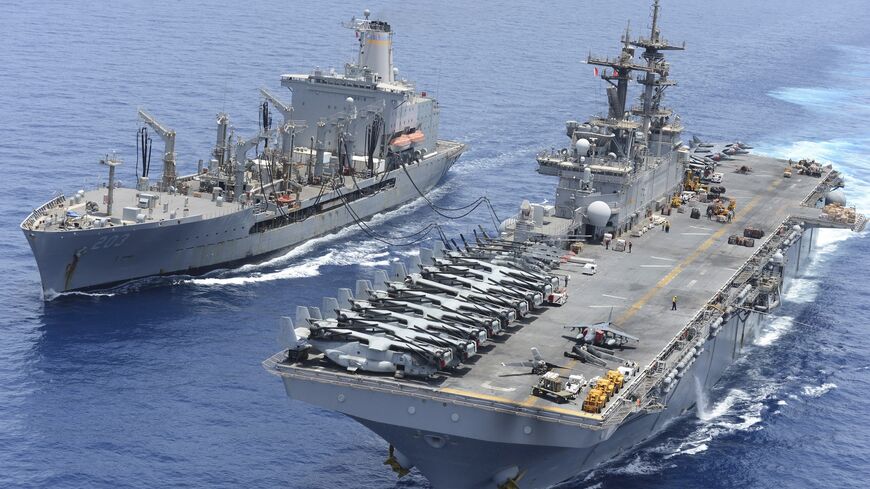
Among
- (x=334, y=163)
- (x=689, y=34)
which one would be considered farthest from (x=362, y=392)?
(x=689, y=34)

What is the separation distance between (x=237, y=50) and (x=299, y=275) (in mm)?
51132

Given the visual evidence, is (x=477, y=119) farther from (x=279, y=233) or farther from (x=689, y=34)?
(x=689, y=34)

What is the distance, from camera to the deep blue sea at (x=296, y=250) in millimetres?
36281

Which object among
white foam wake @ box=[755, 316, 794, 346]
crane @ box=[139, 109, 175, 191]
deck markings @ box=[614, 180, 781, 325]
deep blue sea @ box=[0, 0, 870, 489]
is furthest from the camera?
crane @ box=[139, 109, 175, 191]

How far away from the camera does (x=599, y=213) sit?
4712cm

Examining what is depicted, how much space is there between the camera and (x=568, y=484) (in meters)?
34.7

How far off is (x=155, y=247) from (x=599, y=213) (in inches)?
740

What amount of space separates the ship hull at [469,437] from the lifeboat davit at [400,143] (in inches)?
1419

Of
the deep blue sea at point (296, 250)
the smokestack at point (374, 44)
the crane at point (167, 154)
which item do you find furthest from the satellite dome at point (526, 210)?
the smokestack at point (374, 44)

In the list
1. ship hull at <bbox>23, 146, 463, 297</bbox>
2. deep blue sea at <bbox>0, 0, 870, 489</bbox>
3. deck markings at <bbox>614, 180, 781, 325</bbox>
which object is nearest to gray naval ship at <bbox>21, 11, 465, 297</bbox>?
ship hull at <bbox>23, 146, 463, 297</bbox>

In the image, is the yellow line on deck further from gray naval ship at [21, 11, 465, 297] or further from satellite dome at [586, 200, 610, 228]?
gray naval ship at [21, 11, 465, 297]

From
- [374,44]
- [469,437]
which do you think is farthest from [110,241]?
[374,44]

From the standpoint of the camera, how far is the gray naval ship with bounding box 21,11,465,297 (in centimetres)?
4988

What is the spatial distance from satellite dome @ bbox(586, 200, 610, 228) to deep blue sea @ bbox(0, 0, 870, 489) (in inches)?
296
